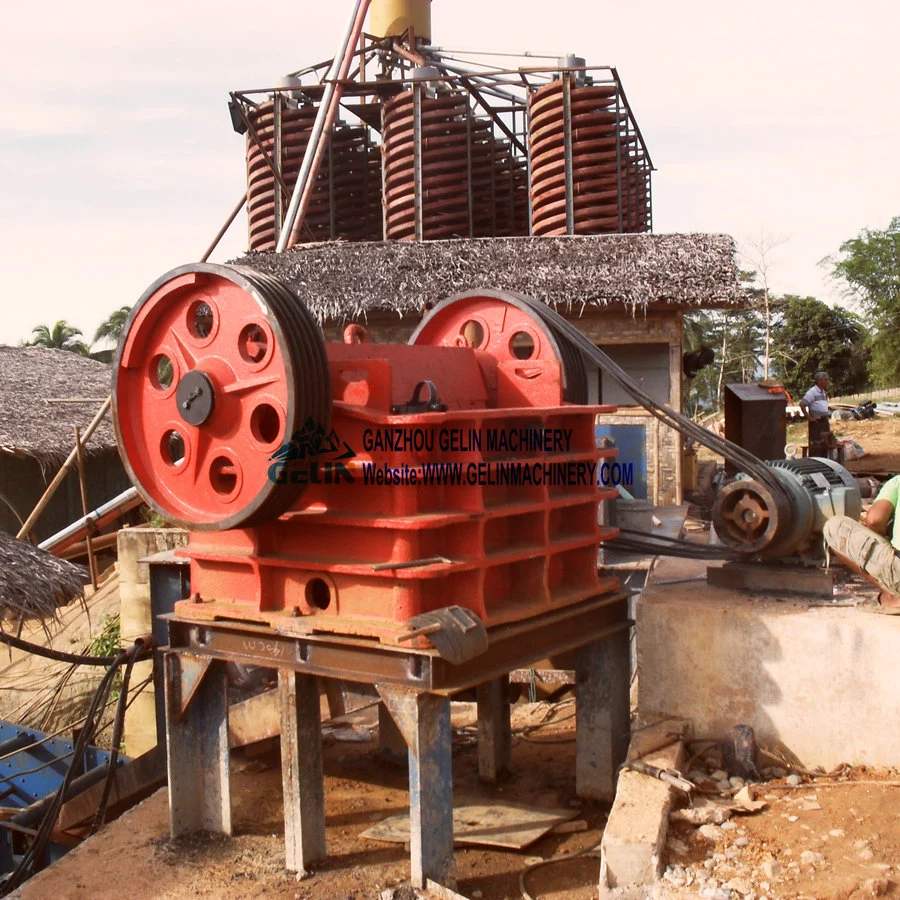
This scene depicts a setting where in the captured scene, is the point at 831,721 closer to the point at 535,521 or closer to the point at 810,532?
the point at 810,532

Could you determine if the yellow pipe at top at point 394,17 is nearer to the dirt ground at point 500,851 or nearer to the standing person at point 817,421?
the standing person at point 817,421

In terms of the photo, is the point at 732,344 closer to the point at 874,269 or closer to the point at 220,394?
the point at 874,269

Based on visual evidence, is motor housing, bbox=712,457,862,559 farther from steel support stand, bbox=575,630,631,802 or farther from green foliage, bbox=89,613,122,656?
green foliage, bbox=89,613,122,656

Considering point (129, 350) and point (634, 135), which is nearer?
point (129, 350)

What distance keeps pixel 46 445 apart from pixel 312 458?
12.8 m

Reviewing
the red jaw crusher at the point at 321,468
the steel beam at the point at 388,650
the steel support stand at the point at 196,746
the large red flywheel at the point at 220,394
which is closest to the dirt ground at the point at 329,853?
the steel support stand at the point at 196,746

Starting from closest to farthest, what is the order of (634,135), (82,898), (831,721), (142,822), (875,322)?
(82,898) → (831,721) → (142,822) → (634,135) → (875,322)

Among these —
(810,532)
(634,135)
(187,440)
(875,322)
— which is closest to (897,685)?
(810,532)

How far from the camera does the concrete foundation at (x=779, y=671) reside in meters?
4.90

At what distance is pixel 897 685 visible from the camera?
15.9ft

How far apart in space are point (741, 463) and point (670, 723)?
144 centimetres

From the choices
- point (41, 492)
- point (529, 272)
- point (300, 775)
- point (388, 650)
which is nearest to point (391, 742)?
point (300, 775)

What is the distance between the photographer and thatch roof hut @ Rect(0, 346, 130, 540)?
52.0ft

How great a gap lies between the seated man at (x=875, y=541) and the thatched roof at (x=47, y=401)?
1087cm
